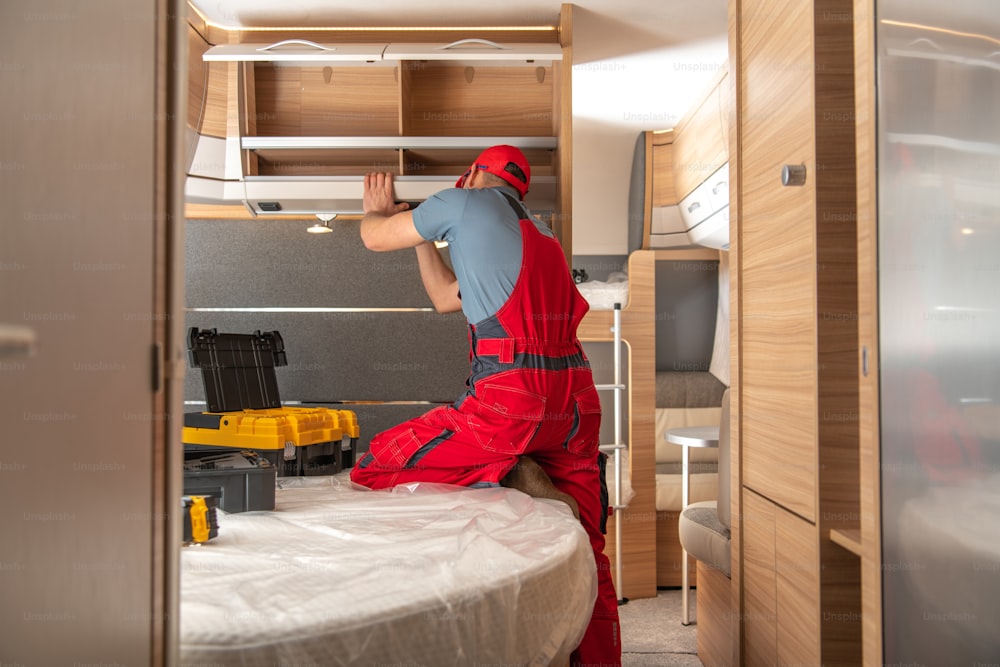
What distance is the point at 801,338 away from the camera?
1.87 metres

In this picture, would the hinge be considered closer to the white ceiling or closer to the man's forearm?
the man's forearm

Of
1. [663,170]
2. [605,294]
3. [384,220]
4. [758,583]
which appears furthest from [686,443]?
[663,170]

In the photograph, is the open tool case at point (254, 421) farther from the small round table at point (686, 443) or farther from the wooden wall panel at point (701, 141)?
the wooden wall panel at point (701, 141)

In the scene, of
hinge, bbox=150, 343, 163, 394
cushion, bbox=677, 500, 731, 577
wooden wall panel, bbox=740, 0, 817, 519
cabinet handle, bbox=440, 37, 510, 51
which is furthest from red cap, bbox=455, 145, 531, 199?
hinge, bbox=150, 343, 163, 394

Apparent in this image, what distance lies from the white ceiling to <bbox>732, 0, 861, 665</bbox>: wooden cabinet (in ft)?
3.26

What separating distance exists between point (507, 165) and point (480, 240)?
0.44 meters

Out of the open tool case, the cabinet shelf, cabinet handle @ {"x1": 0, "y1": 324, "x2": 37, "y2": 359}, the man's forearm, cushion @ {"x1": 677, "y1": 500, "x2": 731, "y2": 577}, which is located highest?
the cabinet shelf

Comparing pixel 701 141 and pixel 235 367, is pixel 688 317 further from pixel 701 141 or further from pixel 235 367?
pixel 235 367

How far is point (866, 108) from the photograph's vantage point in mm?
1393

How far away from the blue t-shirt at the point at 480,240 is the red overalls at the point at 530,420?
3 cm

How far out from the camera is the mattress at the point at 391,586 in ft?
3.67

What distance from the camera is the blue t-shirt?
7.55ft

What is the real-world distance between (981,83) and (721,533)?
1.82 meters

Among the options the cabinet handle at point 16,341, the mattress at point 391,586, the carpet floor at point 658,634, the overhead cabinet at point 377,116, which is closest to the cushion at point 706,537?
the carpet floor at point 658,634
